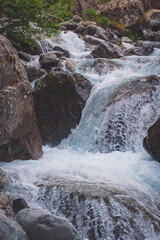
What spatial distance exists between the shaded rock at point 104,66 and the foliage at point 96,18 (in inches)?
476

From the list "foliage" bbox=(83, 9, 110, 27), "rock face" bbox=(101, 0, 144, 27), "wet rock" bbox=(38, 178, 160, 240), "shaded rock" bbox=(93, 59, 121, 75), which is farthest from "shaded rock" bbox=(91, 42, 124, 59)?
"rock face" bbox=(101, 0, 144, 27)

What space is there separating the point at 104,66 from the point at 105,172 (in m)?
7.09

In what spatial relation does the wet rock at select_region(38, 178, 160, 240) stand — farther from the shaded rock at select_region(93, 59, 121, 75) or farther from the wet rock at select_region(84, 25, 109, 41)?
the wet rock at select_region(84, 25, 109, 41)

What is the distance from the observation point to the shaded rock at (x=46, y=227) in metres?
2.54

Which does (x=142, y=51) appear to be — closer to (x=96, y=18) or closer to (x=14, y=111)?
(x=96, y=18)

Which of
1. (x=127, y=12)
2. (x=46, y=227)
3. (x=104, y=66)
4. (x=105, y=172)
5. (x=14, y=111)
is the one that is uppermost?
(x=14, y=111)

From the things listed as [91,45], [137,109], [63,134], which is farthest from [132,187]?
[91,45]

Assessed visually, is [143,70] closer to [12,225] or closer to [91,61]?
[91,61]

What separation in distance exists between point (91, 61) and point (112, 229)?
30.4 ft

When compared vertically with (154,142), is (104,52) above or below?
above

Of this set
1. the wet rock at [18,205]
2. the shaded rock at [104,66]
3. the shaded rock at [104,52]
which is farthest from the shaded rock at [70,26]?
the wet rock at [18,205]

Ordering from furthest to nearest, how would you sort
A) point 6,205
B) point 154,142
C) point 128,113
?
1. point 128,113
2. point 154,142
3. point 6,205

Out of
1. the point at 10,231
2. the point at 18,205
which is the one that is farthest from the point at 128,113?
the point at 10,231

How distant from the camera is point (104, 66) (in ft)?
36.6
